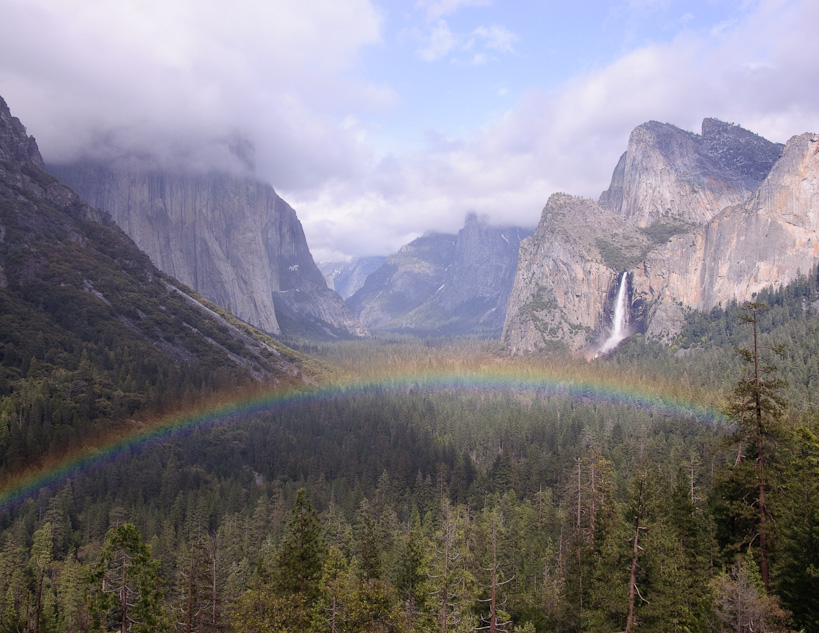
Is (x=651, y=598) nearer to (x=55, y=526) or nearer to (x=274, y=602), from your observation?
(x=274, y=602)

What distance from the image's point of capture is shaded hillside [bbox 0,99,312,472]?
9550 cm

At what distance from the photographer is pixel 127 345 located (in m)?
132

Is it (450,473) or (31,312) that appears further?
(31,312)

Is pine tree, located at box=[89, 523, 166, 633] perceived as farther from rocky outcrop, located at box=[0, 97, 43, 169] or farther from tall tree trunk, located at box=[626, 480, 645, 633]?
rocky outcrop, located at box=[0, 97, 43, 169]

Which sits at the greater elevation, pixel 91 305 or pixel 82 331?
pixel 91 305

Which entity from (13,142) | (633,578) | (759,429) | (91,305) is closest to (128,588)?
(633,578)

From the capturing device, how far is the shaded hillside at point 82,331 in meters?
95.5

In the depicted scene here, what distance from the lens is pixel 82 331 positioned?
5148 inches

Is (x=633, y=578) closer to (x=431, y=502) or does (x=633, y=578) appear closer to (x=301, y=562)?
(x=301, y=562)

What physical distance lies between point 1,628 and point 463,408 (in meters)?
121

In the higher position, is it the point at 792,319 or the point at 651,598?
the point at 792,319

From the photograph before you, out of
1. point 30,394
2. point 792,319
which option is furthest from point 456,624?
point 792,319

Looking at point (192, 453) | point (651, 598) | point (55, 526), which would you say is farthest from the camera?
point (192, 453)

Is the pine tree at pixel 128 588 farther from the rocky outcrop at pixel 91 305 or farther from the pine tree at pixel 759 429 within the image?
the rocky outcrop at pixel 91 305
